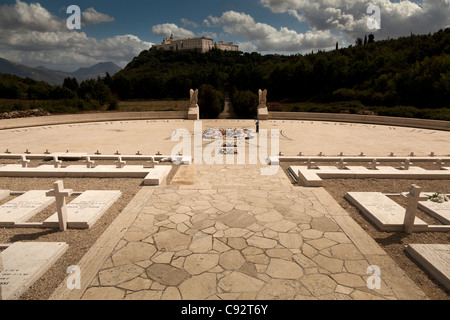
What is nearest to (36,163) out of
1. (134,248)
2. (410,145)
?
(134,248)

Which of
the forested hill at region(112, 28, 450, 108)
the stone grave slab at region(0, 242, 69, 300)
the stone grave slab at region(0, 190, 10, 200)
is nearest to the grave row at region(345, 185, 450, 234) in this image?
the stone grave slab at region(0, 242, 69, 300)

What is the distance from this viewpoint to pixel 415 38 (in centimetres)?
6094

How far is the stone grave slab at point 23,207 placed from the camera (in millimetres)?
6258

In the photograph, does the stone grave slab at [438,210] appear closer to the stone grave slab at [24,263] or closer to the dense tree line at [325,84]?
the stone grave slab at [24,263]

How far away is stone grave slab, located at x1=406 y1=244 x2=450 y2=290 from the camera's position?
436cm

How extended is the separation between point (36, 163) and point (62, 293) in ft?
34.4

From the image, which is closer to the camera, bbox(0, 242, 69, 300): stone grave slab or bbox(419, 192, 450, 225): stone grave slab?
bbox(0, 242, 69, 300): stone grave slab

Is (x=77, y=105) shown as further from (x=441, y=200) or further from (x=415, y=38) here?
(x=415, y=38)

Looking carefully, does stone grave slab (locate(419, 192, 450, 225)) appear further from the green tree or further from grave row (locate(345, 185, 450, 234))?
the green tree

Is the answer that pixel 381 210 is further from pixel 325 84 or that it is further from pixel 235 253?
pixel 325 84

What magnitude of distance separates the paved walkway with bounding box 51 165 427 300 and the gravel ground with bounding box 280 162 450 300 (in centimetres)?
23

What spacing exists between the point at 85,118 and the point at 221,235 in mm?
27845

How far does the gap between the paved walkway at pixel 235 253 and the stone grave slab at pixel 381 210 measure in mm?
536

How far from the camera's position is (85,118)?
2861 centimetres
